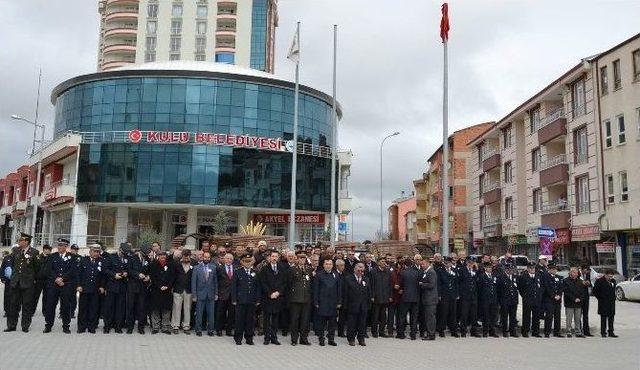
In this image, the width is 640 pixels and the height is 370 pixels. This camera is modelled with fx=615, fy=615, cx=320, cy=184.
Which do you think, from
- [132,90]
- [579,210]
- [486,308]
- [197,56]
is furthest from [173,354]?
[197,56]

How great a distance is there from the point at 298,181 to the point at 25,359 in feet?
139

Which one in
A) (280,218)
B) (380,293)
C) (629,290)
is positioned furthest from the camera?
(280,218)

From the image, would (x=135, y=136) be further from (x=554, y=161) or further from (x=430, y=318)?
(x=430, y=318)

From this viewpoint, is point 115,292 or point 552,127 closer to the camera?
point 115,292

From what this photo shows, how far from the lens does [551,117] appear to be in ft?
122

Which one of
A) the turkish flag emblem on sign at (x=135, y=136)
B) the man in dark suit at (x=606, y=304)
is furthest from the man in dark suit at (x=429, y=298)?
the turkish flag emblem on sign at (x=135, y=136)

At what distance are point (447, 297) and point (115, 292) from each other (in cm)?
749

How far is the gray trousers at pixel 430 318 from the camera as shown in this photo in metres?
13.8

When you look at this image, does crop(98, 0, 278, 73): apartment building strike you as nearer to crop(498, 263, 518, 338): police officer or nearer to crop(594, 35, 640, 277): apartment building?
crop(594, 35, 640, 277): apartment building

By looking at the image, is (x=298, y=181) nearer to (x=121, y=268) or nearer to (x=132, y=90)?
(x=132, y=90)

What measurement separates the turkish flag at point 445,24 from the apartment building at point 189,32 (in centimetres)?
6085

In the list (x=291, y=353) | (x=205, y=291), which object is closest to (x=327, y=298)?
(x=291, y=353)

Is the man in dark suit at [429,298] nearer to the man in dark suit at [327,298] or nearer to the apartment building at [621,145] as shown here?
the man in dark suit at [327,298]

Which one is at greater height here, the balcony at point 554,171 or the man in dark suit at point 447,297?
the balcony at point 554,171
